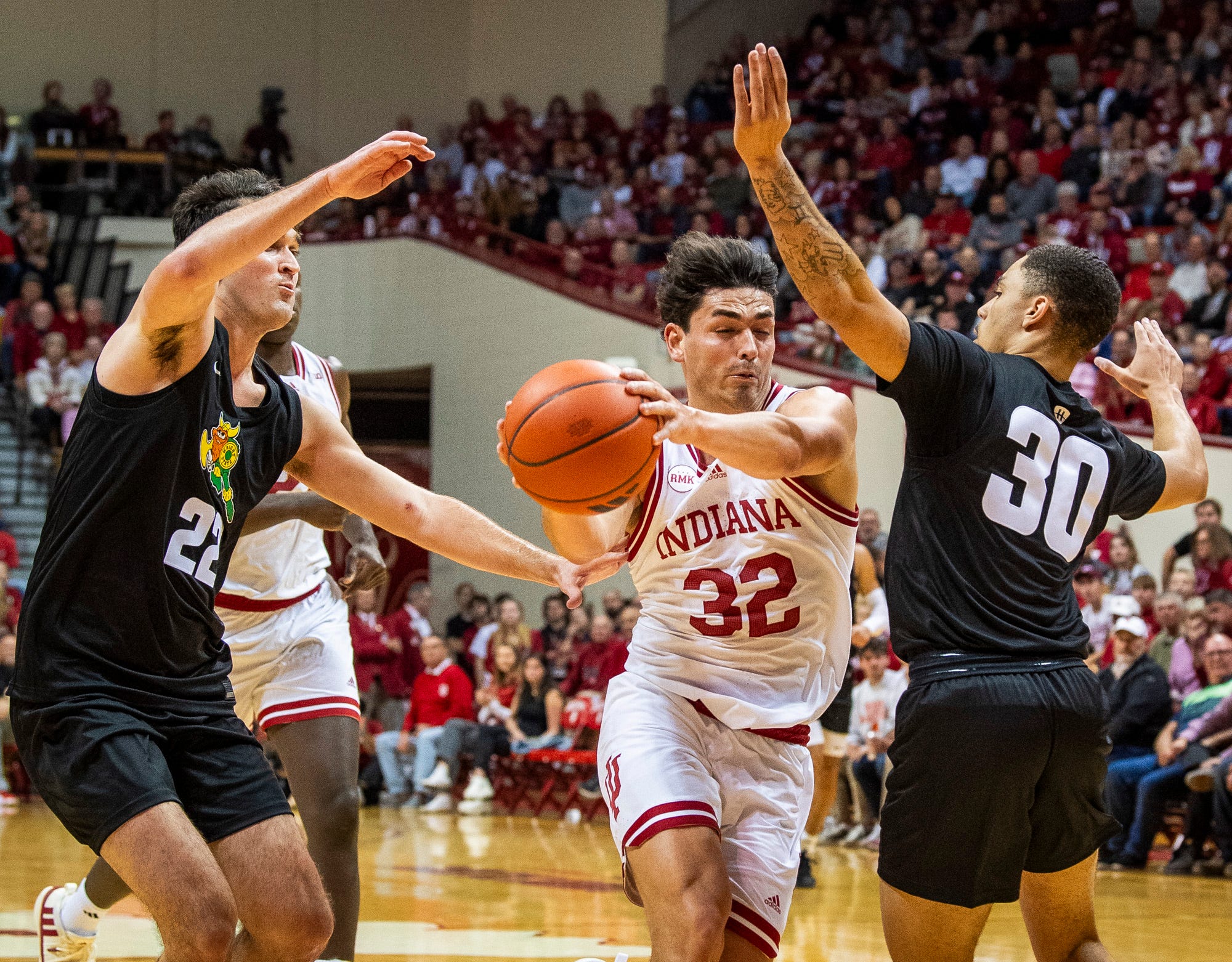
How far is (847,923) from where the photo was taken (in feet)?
24.3

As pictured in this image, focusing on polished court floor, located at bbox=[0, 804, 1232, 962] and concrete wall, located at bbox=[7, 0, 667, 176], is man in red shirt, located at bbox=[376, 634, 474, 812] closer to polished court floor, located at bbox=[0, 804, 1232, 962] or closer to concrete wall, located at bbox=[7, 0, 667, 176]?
polished court floor, located at bbox=[0, 804, 1232, 962]

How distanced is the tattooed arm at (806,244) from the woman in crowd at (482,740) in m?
10.5

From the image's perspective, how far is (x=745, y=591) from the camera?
401 cm

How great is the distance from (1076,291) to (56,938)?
4012 mm

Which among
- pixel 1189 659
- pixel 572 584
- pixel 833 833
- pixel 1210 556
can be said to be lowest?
pixel 833 833

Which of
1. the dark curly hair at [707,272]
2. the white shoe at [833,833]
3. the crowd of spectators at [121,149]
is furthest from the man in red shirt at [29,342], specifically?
the dark curly hair at [707,272]

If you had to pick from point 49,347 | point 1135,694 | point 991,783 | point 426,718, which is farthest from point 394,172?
point 49,347

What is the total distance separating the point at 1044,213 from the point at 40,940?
43.6 feet

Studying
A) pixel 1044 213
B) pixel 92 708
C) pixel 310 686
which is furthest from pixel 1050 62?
pixel 92 708

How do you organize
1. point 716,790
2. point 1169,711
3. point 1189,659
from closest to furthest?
point 716,790, point 1169,711, point 1189,659

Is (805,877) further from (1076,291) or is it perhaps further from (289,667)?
(1076,291)

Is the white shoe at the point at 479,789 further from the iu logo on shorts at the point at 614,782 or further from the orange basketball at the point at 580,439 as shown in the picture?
the orange basketball at the point at 580,439

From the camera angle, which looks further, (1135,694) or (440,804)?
(440,804)

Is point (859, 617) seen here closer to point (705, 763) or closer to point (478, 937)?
point (478, 937)
